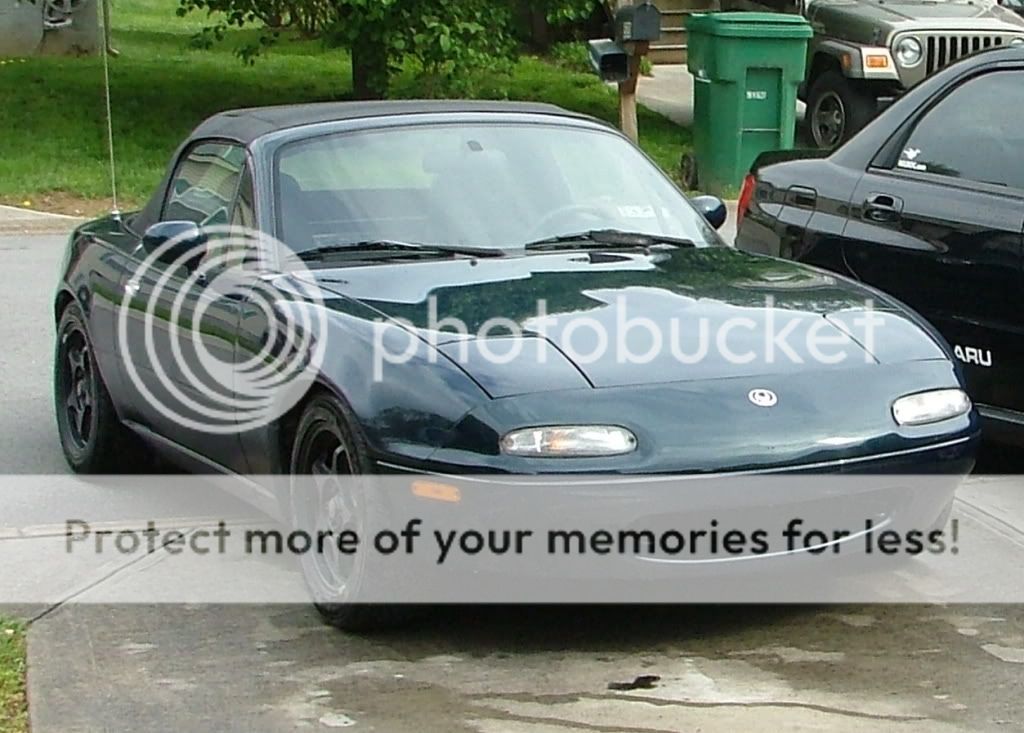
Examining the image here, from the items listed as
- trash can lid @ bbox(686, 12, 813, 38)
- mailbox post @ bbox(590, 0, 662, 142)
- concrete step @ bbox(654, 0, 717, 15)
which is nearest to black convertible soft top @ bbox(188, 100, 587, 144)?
mailbox post @ bbox(590, 0, 662, 142)

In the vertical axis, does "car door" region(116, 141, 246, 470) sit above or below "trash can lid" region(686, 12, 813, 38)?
below

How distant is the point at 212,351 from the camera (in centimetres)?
569

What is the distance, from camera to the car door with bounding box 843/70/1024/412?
624 centimetres

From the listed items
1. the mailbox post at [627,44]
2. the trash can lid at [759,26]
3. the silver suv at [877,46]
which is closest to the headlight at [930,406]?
the mailbox post at [627,44]

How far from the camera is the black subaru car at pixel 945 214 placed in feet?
20.6

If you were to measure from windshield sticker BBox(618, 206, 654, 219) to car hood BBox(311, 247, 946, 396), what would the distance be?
34 cm

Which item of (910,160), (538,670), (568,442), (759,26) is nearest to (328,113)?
(568,442)

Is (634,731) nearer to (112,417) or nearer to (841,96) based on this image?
(112,417)

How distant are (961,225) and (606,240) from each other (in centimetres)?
137

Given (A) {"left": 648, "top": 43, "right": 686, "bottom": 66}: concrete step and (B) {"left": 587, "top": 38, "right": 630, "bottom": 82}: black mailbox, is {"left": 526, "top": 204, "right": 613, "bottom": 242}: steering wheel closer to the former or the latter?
(B) {"left": 587, "top": 38, "right": 630, "bottom": 82}: black mailbox

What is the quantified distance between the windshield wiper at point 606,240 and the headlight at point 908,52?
385 inches

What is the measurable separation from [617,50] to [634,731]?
10.6 m

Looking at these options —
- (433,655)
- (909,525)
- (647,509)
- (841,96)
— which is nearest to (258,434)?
(433,655)

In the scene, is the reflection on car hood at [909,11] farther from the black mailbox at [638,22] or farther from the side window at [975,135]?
the side window at [975,135]
